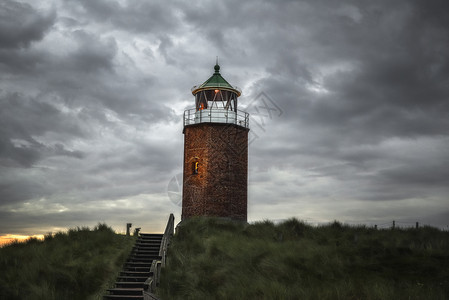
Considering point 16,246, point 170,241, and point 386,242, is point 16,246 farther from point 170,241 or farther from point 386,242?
point 386,242

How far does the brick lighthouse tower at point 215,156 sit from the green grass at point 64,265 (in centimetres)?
704

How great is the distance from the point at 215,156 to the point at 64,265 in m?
12.6

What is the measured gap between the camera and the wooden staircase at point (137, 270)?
1495cm

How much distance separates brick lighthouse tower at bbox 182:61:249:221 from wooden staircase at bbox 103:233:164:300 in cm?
578

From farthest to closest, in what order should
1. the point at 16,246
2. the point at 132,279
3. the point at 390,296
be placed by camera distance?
the point at 16,246 < the point at 132,279 < the point at 390,296

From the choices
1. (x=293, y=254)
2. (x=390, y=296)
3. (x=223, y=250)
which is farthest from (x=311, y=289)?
(x=223, y=250)

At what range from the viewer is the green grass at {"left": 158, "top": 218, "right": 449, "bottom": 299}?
41.0 ft

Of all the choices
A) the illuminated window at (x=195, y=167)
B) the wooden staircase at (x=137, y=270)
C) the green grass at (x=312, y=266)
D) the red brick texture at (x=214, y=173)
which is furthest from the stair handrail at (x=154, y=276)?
the illuminated window at (x=195, y=167)

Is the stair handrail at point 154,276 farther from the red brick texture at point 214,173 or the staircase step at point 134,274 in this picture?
the red brick texture at point 214,173

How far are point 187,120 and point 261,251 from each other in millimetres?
13267

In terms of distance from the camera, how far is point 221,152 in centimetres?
2731

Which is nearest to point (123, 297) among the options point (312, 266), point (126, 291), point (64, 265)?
point (126, 291)

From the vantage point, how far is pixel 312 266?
1551cm

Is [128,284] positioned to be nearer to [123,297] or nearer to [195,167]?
[123,297]
